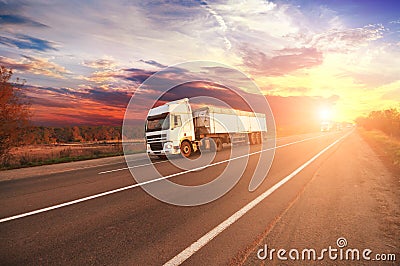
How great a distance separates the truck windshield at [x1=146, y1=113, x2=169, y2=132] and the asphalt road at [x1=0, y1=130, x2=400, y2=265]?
7.80 m

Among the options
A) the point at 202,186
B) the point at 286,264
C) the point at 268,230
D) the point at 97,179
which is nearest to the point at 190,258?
the point at 286,264

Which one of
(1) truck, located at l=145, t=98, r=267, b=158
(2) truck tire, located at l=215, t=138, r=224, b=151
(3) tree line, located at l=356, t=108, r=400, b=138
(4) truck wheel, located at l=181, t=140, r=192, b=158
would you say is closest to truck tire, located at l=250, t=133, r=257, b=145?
(1) truck, located at l=145, t=98, r=267, b=158

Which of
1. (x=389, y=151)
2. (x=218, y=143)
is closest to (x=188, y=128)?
(x=218, y=143)

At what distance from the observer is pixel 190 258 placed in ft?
10.6

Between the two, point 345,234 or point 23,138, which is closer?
point 345,234

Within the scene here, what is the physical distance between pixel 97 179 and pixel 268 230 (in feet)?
23.1

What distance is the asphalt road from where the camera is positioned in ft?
11.3

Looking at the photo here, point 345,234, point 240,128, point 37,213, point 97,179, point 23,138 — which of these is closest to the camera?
point 345,234

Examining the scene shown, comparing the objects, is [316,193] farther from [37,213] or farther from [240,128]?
[240,128]

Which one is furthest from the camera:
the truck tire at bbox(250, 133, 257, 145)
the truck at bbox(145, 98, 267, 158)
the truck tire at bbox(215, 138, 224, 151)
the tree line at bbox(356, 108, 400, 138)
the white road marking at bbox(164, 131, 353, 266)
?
the tree line at bbox(356, 108, 400, 138)

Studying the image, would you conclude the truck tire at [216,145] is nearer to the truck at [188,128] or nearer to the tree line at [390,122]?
the truck at [188,128]

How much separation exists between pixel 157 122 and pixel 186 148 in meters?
2.44

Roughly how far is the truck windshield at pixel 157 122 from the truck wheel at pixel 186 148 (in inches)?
64.6

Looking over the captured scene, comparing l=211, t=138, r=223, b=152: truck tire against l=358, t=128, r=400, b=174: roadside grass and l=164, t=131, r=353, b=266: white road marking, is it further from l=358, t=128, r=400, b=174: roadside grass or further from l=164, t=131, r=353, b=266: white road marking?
l=164, t=131, r=353, b=266: white road marking
